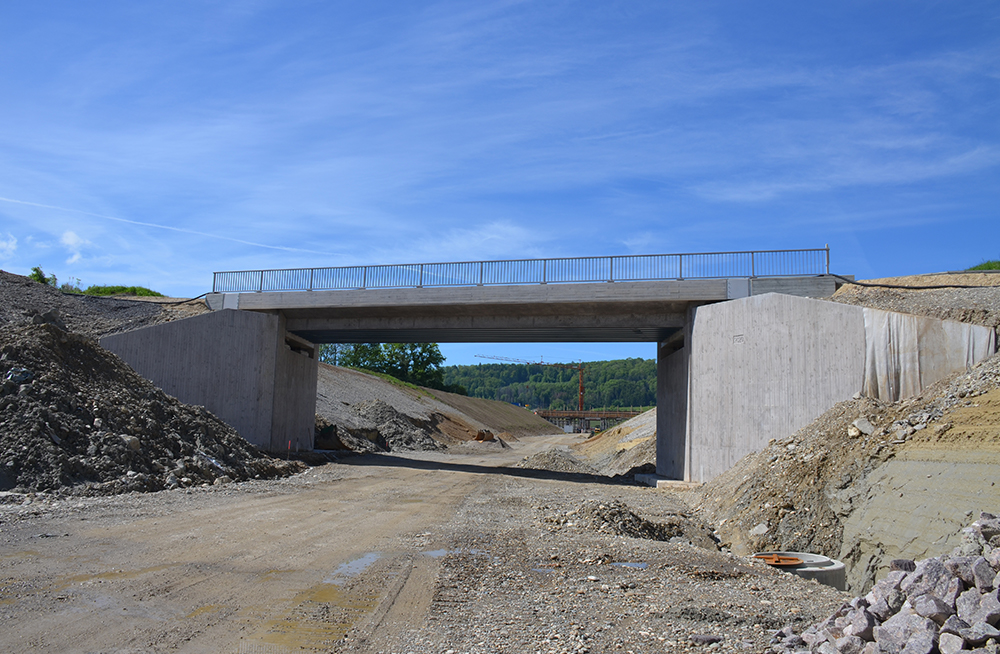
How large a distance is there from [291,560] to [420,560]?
179cm

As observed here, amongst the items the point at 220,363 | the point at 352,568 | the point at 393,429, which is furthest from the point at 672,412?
the point at 393,429

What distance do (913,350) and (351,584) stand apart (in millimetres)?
13707

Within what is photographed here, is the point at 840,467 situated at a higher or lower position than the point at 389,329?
lower

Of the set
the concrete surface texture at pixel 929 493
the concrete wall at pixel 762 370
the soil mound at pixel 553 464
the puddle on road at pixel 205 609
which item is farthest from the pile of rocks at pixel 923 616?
the soil mound at pixel 553 464

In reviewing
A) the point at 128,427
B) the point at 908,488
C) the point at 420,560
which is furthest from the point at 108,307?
the point at 908,488

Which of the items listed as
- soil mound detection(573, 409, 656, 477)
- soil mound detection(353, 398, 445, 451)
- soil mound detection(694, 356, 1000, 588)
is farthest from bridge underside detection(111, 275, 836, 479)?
soil mound detection(353, 398, 445, 451)

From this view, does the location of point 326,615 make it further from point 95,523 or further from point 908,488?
point 908,488

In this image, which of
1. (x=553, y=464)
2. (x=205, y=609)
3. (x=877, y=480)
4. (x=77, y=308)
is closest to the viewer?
(x=205, y=609)

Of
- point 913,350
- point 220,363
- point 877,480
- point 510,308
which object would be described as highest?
point 510,308

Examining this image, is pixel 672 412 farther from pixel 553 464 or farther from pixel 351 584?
pixel 351 584

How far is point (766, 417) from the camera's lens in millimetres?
18828

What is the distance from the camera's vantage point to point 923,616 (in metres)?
5.04

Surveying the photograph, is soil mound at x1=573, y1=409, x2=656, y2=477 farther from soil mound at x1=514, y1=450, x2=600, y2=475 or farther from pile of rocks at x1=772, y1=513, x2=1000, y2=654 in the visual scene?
pile of rocks at x1=772, y1=513, x2=1000, y2=654

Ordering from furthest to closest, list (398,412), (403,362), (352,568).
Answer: (403,362), (398,412), (352,568)
